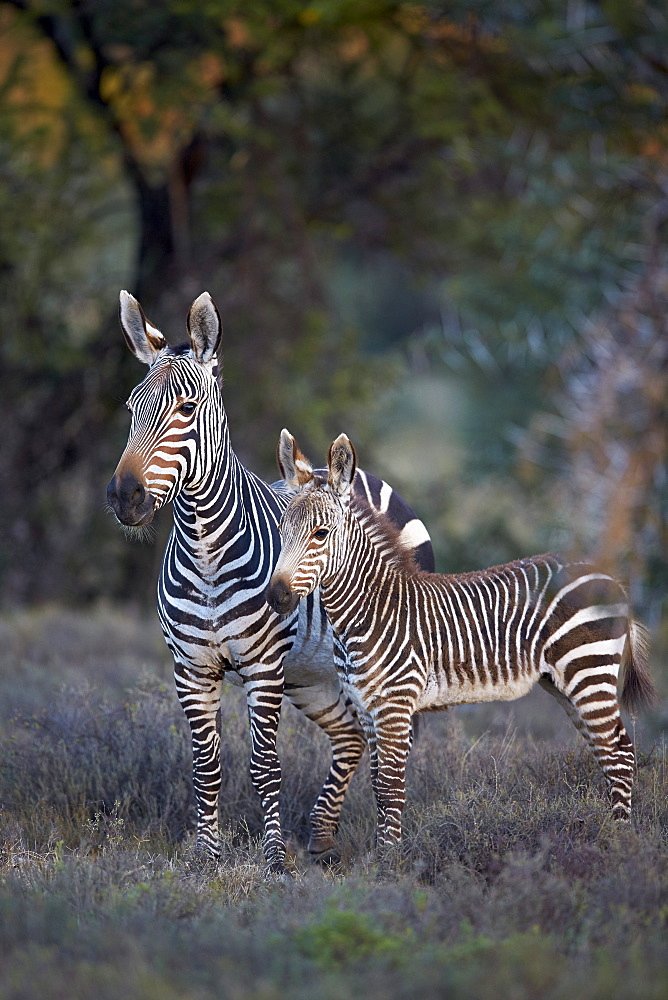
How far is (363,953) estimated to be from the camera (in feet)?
12.0

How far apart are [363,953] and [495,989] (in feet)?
1.80

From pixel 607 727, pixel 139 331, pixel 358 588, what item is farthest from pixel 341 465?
pixel 607 727

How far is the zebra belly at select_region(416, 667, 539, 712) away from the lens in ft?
18.1

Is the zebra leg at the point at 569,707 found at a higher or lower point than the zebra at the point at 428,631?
lower

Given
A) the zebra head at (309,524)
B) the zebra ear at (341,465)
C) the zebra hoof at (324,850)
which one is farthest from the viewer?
the zebra hoof at (324,850)

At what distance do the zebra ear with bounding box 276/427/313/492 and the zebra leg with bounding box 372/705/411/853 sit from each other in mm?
1203

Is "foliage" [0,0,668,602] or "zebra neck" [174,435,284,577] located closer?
"zebra neck" [174,435,284,577]

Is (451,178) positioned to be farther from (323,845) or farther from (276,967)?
(276,967)

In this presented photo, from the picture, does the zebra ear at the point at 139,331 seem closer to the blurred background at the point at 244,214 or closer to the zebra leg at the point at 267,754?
the zebra leg at the point at 267,754

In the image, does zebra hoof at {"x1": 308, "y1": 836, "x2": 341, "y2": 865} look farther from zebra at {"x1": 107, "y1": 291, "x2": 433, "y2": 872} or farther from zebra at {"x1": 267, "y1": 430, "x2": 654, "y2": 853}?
zebra at {"x1": 267, "y1": 430, "x2": 654, "y2": 853}

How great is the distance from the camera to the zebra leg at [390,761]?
5277 millimetres

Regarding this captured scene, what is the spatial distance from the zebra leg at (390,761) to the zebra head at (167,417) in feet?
5.01

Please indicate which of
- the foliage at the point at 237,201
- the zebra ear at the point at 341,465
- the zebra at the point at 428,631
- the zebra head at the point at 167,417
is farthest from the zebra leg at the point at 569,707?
the foliage at the point at 237,201

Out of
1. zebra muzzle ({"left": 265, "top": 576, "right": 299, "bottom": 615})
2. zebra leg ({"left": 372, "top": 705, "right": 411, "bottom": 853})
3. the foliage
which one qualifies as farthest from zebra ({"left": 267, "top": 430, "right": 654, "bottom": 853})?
the foliage
